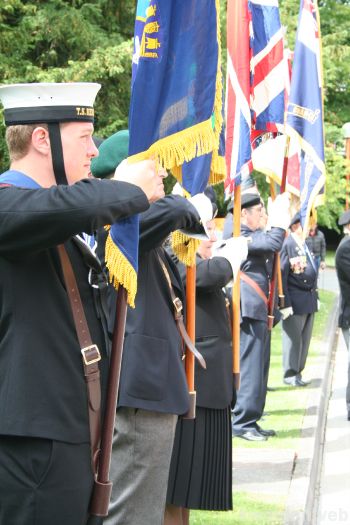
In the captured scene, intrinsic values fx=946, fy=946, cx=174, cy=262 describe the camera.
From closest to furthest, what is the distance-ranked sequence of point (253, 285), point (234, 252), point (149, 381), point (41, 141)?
point (41, 141) → point (149, 381) → point (234, 252) → point (253, 285)

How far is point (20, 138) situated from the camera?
9.51ft

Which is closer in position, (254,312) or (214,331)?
(214,331)

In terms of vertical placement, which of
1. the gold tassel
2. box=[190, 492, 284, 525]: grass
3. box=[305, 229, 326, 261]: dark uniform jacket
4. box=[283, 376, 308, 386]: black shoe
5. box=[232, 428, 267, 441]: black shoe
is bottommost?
box=[305, 229, 326, 261]: dark uniform jacket

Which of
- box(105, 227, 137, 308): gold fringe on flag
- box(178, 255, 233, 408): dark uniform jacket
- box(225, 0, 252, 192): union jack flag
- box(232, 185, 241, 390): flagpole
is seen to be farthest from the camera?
box(225, 0, 252, 192): union jack flag

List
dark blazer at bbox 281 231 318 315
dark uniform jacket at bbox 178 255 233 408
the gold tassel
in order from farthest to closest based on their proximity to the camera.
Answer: dark blazer at bbox 281 231 318 315
dark uniform jacket at bbox 178 255 233 408
the gold tassel

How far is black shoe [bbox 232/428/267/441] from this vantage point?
8.28 m

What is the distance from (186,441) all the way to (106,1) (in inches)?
535

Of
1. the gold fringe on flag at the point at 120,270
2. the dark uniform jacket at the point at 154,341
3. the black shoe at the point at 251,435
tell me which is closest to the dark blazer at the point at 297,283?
the black shoe at the point at 251,435

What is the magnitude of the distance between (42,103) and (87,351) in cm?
77

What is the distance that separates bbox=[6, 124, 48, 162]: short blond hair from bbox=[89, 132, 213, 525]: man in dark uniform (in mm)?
1006

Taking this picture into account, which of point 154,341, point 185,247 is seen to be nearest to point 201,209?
point 185,247

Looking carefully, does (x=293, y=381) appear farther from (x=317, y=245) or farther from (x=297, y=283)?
(x=317, y=245)

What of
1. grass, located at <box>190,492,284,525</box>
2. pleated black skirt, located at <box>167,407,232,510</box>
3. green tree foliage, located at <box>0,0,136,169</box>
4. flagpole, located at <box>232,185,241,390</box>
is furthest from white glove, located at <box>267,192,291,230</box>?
green tree foliage, located at <box>0,0,136,169</box>

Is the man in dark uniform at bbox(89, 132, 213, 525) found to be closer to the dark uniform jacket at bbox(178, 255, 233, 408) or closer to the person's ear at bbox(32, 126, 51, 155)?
the person's ear at bbox(32, 126, 51, 155)
